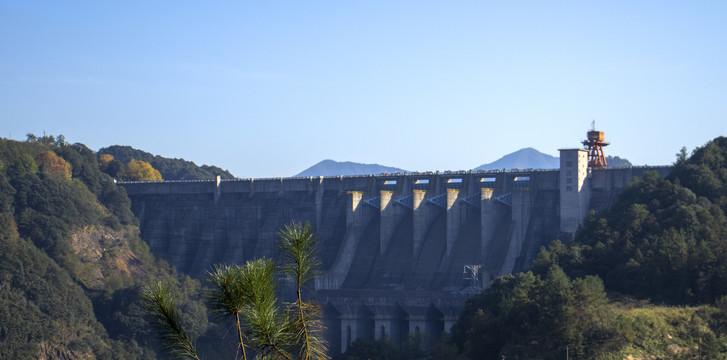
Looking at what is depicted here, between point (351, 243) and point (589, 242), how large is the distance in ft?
82.7

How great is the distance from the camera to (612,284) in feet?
183

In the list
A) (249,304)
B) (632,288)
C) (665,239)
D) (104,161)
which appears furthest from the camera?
(104,161)

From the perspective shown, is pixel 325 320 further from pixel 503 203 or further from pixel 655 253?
pixel 655 253

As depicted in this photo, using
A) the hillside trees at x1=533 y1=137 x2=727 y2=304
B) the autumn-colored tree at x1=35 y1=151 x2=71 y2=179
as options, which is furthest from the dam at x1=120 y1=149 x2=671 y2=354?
the autumn-colored tree at x1=35 y1=151 x2=71 y2=179

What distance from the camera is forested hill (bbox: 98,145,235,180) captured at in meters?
140

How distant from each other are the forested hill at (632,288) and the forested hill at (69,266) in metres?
32.4

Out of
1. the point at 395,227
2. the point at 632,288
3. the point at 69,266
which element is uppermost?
the point at 395,227

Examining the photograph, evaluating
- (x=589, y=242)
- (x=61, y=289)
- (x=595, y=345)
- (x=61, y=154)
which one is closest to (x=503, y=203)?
(x=589, y=242)

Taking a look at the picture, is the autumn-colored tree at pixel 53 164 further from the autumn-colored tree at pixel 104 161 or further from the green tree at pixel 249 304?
the green tree at pixel 249 304

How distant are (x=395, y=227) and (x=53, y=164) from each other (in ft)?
130

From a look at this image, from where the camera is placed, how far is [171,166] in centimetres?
14300

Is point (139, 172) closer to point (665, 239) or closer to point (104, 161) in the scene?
point (104, 161)

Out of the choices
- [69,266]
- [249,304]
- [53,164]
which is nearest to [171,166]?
[53,164]

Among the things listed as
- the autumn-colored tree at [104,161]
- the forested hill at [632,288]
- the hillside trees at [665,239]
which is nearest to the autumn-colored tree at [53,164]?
the autumn-colored tree at [104,161]
